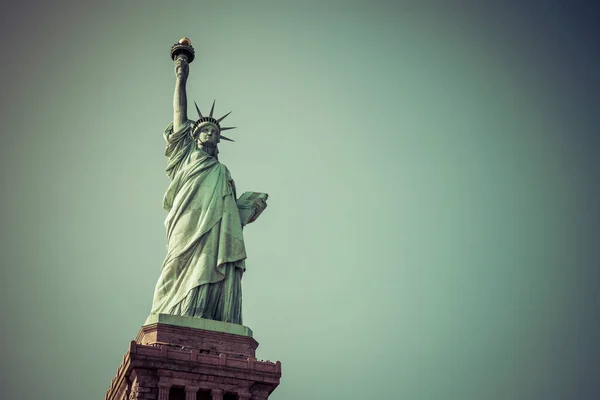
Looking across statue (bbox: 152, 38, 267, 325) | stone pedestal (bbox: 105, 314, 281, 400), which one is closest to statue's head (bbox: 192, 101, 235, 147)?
statue (bbox: 152, 38, 267, 325)

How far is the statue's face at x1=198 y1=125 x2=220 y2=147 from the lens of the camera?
3312cm

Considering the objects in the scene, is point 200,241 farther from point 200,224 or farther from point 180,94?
point 180,94

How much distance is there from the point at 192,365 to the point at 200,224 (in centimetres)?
608

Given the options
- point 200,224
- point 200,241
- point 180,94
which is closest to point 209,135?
point 180,94

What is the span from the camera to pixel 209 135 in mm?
33156

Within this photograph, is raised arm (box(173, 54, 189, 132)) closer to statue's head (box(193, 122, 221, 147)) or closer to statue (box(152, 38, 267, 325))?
statue (box(152, 38, 267, 325))

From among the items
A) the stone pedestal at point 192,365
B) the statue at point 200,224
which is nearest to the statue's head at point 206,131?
the statue at point 200,224

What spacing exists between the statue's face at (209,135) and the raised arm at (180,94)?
0.85 m

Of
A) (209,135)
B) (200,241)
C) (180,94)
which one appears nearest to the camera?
(200,241)

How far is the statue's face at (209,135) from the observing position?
1304 inches

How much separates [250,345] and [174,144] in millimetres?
8970

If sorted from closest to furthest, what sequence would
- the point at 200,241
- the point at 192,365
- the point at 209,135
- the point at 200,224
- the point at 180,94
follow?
1. the point at 192,365
2. the point at 200,241
3. the point at 200,224
4. the point at 209,135
5. the point at 180,94

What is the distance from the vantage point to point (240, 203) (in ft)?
108

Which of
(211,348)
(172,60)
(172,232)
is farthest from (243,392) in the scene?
(172,60)
